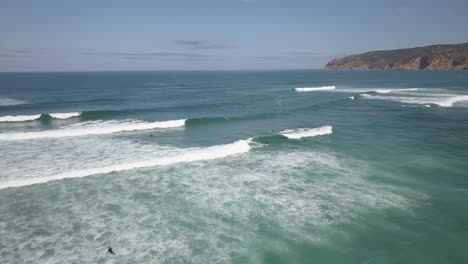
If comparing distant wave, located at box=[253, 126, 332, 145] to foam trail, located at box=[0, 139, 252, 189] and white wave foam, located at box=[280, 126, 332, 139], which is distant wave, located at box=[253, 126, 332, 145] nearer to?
white wave foam, located at box=[280, 126, 332, 139]

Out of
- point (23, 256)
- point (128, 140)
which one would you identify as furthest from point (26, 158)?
point (23, 256)

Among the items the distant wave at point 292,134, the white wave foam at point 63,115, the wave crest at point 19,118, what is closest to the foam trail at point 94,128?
the white wave foam at point 63,115

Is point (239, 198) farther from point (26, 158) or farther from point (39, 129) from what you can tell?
point (39, 129)

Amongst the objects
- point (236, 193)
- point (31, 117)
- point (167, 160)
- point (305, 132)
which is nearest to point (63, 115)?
point (31, 117)

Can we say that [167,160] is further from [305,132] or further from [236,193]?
[305,132]

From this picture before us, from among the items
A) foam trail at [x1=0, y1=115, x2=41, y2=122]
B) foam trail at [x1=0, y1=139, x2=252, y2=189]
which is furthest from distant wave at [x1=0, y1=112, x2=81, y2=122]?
foam trail at [x1=0, y1=139, x2=252, y2=189]

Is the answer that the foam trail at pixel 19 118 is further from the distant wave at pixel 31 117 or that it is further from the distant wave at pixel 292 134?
the distant wave at pixel 292 134
